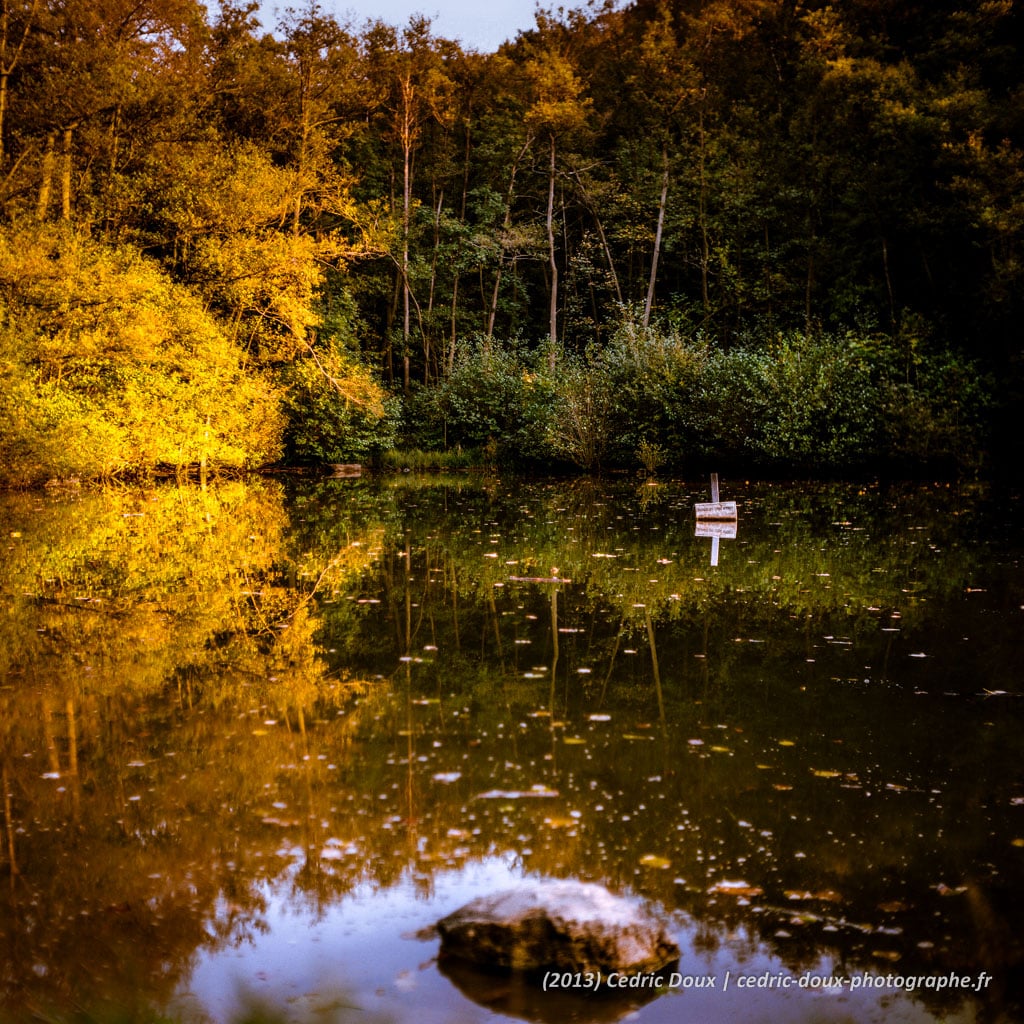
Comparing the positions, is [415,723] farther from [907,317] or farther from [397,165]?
[397,165]

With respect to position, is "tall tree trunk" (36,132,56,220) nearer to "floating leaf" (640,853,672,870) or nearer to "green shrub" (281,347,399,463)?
"green shrub" (281,347,399,463)

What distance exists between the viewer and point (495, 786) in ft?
18.3

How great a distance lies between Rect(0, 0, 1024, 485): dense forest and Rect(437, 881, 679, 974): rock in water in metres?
22.5

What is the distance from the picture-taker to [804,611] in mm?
10602

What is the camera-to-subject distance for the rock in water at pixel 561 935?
3.85 m

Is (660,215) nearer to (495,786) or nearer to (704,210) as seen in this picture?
(704,210)

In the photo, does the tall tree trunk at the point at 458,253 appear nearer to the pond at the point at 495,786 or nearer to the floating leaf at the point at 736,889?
the pond at the point at 495,786

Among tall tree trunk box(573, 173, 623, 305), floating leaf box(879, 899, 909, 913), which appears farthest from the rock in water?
tall tree trunk box(573, 173, 623, 305)

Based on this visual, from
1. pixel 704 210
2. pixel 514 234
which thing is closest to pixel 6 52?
pixel 514 234

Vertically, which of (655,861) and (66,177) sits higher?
(66,177)

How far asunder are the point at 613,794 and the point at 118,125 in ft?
101

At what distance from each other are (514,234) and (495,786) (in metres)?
38.2

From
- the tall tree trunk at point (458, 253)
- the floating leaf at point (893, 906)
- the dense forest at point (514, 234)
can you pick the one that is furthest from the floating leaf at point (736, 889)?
the tall tree trunk at point (458, 253)

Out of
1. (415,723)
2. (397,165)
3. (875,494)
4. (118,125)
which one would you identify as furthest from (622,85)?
(415,723)
